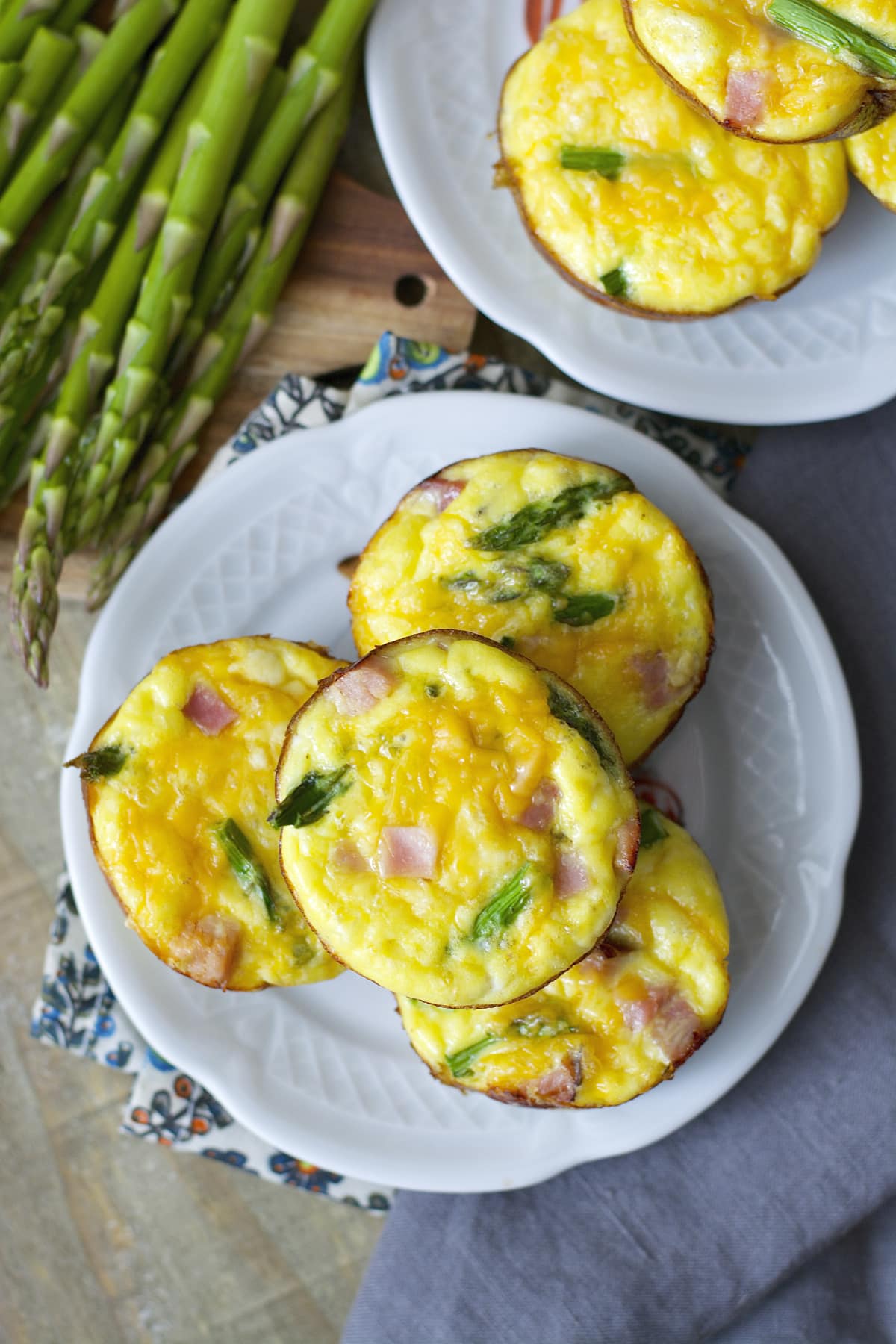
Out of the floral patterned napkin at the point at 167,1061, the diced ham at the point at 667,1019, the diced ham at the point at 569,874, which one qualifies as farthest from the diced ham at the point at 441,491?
the diced ham at the point at 667,1019

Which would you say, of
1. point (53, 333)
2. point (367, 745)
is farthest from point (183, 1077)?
point (53, 333)

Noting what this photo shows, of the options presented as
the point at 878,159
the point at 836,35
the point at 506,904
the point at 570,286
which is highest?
the point at 836,35

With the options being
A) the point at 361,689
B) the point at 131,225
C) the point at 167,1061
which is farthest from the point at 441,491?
the point at 167,1061

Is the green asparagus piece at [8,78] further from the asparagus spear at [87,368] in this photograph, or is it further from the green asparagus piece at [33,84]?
the asparagus spear at [87,368]

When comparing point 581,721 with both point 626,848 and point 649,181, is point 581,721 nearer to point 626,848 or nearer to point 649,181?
point 626,848

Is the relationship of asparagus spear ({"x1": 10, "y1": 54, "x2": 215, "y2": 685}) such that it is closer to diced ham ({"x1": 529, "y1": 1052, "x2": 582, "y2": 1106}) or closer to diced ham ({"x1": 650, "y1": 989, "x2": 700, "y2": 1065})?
diced ham ({"x1": 529, "y1": 1052, "x2": 582, "y2": 1106})
